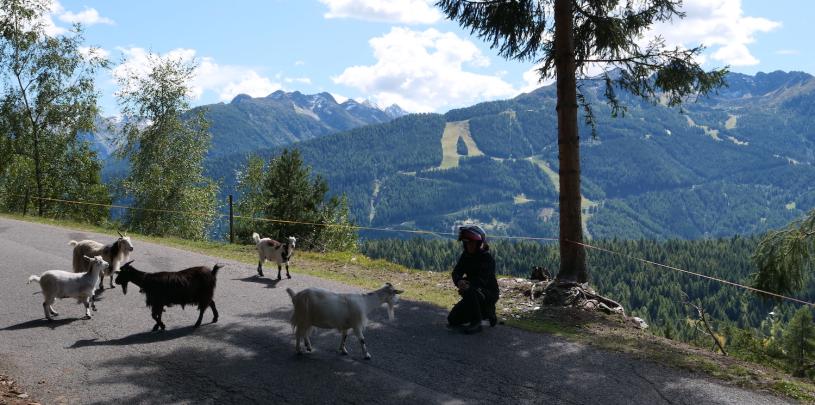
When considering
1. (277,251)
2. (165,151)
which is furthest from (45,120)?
(277,251)

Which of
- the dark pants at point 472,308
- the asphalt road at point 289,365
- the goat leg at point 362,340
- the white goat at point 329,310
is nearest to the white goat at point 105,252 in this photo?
the asphalt road at point 289,365

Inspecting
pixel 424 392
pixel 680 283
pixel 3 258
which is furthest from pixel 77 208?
pixel 680 283

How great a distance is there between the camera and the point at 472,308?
11.3 m

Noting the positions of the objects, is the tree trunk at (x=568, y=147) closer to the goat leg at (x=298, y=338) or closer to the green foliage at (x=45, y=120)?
the goat leg at (x=298, y=338)

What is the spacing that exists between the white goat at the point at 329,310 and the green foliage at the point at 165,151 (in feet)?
130

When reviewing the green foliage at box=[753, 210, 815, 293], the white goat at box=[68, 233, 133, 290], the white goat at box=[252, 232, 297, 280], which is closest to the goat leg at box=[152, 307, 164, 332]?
the white goat at box=[68, 233, 133, 290]

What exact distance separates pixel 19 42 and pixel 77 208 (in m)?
13.1

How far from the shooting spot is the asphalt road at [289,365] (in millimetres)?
7859

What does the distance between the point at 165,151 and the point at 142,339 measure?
134 ft

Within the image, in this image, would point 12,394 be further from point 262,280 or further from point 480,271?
point 262,280

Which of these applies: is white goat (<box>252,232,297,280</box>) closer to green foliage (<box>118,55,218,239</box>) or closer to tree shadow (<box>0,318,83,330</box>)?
tree shadow (<box>0,318,83,330</box>)

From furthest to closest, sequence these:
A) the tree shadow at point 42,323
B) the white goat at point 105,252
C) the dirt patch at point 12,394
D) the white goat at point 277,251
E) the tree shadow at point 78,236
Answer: the tree shadow at point 78,236
the white goat at point 277,251
the white goat at point 105,252
the tree shadow at point 42,323
the dirt patch at point 12,394

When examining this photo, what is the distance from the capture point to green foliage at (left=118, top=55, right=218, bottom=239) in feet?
151

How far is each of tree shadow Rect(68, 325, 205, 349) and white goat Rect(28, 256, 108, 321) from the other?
145cm
